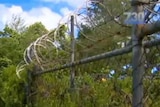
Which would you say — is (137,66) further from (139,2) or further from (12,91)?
(12,91)

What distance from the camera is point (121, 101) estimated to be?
2826 millimetres

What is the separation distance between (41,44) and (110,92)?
7.87 ft

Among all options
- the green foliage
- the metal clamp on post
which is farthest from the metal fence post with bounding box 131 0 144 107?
the green foliage

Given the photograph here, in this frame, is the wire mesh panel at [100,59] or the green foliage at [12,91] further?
the green foliage at [12,91]

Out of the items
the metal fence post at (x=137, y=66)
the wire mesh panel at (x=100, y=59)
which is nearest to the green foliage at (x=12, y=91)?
the wire mesh panel at (x=100, y=59)

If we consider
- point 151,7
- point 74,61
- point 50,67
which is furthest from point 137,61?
point 50,67

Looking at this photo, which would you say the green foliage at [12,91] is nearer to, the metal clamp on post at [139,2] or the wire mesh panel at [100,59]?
the wire mesh panel at [100,59]

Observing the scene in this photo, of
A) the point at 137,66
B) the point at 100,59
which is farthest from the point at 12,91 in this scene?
the point at 137,66

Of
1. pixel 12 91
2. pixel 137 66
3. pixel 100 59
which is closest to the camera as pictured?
pixel 137 66

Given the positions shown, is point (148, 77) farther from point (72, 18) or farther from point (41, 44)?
point (41, 44)

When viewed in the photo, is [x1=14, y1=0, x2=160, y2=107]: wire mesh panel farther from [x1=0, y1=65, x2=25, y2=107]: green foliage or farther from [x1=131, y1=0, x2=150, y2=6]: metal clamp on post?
[x1=0, y1=65, x2=25, y2=107]: green foliage

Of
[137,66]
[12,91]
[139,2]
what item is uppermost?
[139,2]

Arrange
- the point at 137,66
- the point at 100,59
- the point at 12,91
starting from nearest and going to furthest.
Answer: the point at 137,66 → the point at 100,59 → the point at 12,91

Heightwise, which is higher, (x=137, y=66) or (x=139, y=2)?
(x=139, y=2)
